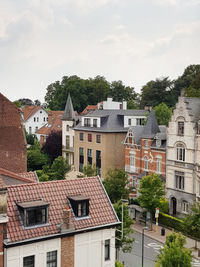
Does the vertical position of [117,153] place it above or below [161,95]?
below

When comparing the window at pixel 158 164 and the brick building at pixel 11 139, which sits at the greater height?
the brick building at pixel 11 139

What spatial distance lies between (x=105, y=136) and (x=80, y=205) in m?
34.6

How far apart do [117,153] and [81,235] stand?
3608 cm

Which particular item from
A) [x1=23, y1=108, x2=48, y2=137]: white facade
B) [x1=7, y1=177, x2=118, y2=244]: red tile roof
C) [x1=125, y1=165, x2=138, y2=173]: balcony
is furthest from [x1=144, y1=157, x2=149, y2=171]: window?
[x1=23, y1=108, x2=48, y2=137]: white facade

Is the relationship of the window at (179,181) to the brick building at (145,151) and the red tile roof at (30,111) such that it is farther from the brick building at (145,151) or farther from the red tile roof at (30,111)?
the red tile roof at (30,111)

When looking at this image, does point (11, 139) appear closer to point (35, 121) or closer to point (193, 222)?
point (193, 222)

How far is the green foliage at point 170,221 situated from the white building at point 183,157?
221 centimetres

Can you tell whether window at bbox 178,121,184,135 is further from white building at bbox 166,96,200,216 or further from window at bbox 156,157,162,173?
window at bbox 156,157,162,173

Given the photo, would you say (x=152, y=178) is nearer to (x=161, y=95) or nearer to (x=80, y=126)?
(x=80, y=126)

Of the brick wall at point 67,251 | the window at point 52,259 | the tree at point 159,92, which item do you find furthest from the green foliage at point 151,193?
the tree at point 159,92

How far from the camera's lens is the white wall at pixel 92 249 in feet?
66.3

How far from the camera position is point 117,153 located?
184 ft

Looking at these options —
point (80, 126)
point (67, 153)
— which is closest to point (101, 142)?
point (80, 126)

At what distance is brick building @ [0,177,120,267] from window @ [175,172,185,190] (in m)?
21.5
